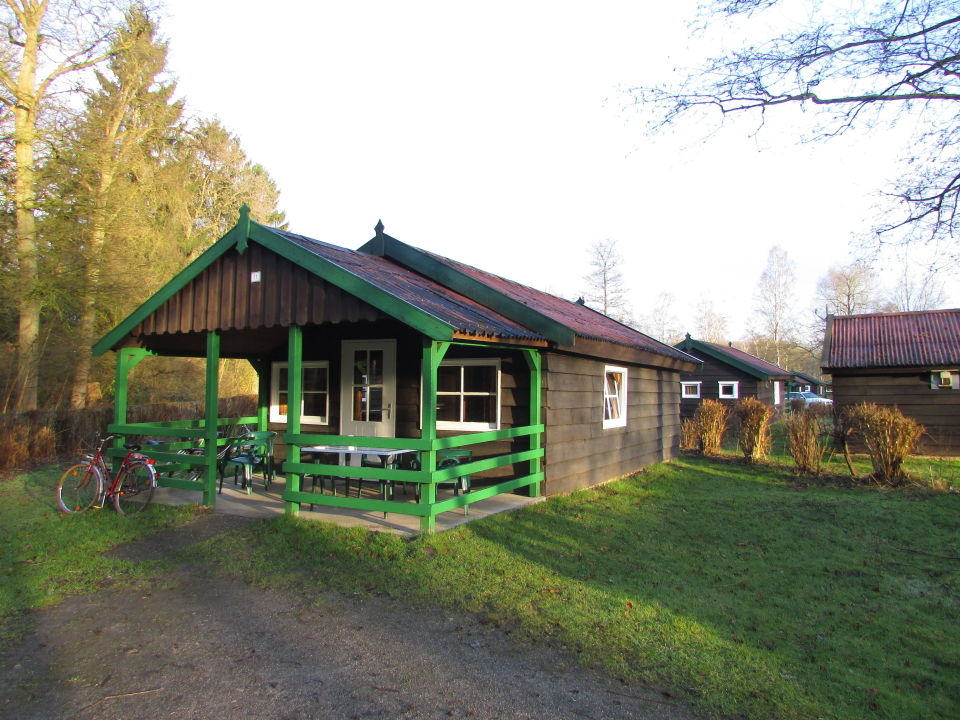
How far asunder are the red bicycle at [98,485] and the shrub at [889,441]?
11.1m

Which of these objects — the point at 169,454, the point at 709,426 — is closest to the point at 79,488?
the point at 169,454

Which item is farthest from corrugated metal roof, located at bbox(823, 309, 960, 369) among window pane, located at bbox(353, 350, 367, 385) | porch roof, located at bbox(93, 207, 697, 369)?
window pane, located at bbox(353, 350, 367, 385)

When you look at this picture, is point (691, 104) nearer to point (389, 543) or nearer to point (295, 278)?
point (295, 278)

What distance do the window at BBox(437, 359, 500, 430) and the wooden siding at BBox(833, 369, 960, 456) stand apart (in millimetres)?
10055

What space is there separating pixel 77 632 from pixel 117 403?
4944mm

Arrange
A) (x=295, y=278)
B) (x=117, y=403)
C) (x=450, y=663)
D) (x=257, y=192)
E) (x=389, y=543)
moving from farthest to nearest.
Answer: (x=257, y=192) → (x=117, y=403) → (x=295, y=278) → (x=389, y=543) → (x=450, y=663)

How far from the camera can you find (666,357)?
1210cm

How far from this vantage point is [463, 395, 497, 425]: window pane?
28.2 ft

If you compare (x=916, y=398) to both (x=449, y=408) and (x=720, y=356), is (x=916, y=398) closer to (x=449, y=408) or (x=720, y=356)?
(x=720, y=356)

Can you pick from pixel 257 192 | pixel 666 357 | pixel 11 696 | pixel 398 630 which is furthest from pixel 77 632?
pixel 257 192

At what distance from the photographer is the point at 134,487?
785cm

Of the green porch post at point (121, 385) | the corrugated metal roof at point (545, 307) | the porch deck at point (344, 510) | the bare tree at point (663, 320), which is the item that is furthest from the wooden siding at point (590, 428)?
the bare tree at point (663, 320)

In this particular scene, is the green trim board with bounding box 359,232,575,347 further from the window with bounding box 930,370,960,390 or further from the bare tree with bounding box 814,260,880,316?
the bare tree with bounding box 814,260,880,316

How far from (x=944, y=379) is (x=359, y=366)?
13500 mm
